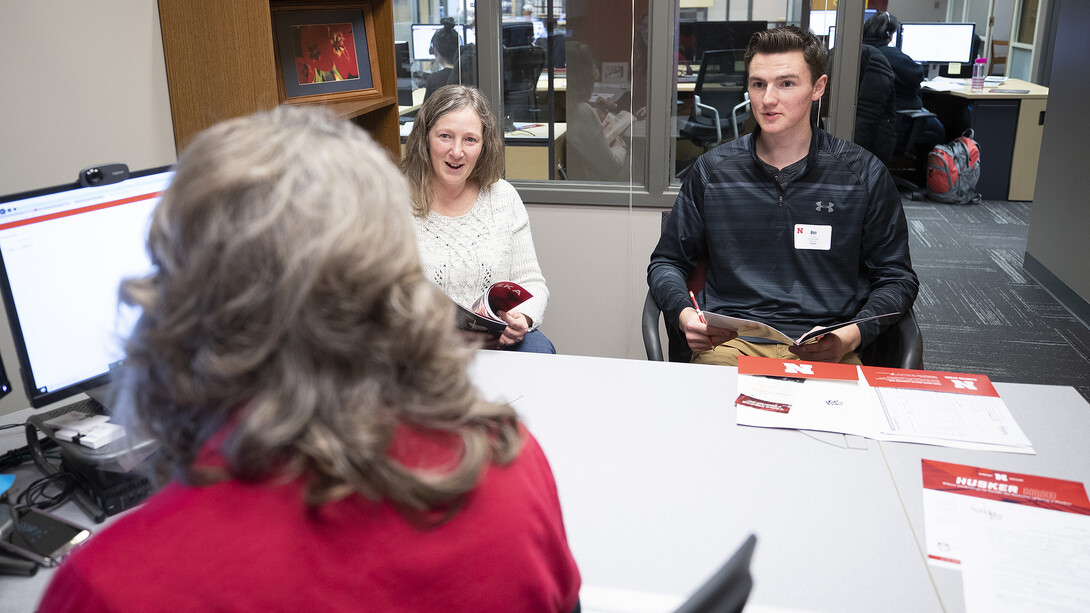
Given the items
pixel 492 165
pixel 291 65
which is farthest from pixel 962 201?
pixel 291 65

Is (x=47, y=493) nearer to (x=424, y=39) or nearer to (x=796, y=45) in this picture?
(x=796, y=45)

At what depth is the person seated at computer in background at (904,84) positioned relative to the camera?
6.07m

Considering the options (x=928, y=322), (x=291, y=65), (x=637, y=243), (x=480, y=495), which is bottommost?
(x=928, y=322)

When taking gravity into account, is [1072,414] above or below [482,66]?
below

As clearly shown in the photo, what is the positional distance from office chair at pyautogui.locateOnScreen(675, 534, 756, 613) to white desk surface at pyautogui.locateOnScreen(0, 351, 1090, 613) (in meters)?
0.39

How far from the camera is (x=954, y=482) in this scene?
1.30 m

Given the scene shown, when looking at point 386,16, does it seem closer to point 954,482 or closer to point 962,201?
point 954,482

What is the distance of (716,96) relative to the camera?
3.44 meters

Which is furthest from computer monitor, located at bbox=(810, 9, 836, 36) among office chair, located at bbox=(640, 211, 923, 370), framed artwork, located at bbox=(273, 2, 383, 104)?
framed artwork, located at bbox=(273, 2, 383, 104)

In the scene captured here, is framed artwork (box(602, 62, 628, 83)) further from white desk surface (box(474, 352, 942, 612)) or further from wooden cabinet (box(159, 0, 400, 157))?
white desk surface (box(474, 352, 942, 612))

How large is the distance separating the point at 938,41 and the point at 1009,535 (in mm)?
7638

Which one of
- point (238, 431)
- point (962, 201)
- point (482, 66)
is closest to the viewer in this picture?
point (238, 431)

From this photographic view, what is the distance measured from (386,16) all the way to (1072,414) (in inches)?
90.5

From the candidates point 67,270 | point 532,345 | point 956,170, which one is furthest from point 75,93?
point 956,170
